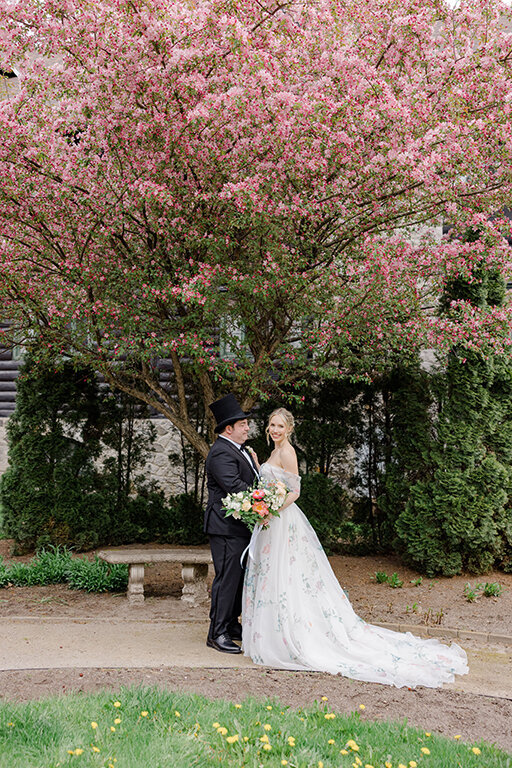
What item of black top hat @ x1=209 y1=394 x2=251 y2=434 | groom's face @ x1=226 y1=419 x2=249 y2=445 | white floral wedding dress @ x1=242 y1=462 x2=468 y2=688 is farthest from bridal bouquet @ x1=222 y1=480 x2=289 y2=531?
black top hat @ x1=209 y1=394 x2=251 y2=434

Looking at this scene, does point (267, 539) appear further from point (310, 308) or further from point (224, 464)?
point (310, 308)

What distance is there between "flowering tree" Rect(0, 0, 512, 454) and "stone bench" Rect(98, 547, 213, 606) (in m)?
1.91

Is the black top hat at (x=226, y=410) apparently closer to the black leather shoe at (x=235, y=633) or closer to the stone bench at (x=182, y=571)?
Result: the black leather shoe at (x=235, y=633)

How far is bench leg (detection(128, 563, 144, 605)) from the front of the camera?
690 cm

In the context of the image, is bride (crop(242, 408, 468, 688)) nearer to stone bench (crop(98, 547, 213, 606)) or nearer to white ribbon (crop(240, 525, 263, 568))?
white ribbon (crop(240, 525, 263, 568))

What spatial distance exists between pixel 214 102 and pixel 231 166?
0.68m

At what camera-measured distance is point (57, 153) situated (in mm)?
6402

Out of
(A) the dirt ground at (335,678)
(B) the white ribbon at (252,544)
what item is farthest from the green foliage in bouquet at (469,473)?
(B) the white ribbon at (252,544)

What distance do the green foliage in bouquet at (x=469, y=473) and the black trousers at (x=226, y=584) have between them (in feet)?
10.5

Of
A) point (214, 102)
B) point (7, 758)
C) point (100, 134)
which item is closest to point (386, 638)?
point (7, 758)

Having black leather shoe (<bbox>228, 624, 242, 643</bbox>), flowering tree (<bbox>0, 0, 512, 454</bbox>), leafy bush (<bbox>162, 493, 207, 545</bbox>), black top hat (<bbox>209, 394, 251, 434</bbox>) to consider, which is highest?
flowering tree (<bbox>0, 0, 512, 454</bbox>)

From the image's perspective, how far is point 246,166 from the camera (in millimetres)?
6293

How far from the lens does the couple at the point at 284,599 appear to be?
4.95m

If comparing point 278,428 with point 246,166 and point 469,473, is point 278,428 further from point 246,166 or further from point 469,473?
point 469,473
